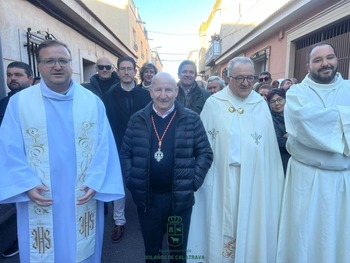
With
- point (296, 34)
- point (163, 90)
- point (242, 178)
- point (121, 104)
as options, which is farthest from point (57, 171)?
point (296, 34)

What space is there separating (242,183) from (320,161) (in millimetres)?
690

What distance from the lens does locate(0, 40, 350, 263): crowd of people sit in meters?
1.91

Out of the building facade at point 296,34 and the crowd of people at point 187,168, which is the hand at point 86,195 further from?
the building facade at point 296,34

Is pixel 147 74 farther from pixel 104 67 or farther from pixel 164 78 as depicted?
pixel 164 78

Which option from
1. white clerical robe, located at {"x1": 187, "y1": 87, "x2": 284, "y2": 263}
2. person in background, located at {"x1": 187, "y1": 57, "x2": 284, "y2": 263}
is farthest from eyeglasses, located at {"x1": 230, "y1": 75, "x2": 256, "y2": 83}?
white clerical robe, located at {"x1": 187, "y1": 87, "x2": 284, "y2": 263}

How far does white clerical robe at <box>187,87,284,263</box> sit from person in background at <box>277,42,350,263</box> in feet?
0.68

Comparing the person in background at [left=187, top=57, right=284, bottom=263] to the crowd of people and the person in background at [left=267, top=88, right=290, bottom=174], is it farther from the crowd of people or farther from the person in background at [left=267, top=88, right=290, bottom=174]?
the person in background at [left=267, top=88, right=290, bottom=174]

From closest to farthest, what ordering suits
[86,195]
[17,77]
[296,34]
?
[86,195]
[17,77]
[296,34]

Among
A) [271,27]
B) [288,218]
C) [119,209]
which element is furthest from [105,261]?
[271,27]

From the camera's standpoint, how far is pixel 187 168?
7.22ft

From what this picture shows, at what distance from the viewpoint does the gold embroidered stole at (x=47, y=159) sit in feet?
6.16

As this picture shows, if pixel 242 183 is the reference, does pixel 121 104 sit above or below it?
above

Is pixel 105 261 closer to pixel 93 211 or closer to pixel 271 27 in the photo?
pixel 93 211

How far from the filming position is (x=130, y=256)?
296cm
